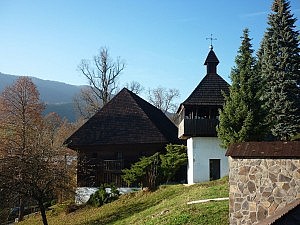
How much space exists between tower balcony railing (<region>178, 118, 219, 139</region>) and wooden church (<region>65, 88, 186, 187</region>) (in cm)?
318

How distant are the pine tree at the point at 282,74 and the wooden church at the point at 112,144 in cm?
729

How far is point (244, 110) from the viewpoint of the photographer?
19172mm

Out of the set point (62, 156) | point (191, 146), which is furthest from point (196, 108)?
point (62, 156)

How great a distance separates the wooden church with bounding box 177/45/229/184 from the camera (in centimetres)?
2239

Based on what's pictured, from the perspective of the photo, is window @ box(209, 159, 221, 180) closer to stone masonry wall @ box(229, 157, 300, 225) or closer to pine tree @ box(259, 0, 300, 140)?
pine tree @ box(259, 0, 300, 140)

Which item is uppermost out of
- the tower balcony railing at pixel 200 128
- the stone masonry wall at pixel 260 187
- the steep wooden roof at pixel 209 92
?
the steep wooden roof at pixel 209 92

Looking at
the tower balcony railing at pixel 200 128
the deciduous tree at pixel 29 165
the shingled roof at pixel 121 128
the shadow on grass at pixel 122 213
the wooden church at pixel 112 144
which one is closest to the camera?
the deciduous tree at pixel 29 165

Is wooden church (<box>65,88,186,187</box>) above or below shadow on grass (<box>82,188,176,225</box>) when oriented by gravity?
above

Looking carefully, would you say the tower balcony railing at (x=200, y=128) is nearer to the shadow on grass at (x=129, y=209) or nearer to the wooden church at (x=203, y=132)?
the wooden church at (x=203, y=132)

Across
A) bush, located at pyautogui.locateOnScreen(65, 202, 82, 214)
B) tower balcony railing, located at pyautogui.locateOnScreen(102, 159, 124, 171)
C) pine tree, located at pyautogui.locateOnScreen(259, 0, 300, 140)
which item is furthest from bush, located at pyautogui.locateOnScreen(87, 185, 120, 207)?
pine tree, located at pyautogui.locateOnScreen(259, 0, 300, 140)

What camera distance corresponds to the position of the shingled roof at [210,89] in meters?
23.2

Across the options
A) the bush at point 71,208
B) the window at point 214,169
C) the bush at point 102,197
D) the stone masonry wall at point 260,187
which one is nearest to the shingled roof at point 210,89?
the window at point 214,169

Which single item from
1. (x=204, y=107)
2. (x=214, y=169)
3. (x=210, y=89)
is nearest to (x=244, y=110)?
(x=204, y=107)

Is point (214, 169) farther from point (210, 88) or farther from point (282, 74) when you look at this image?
point (282, 74)
